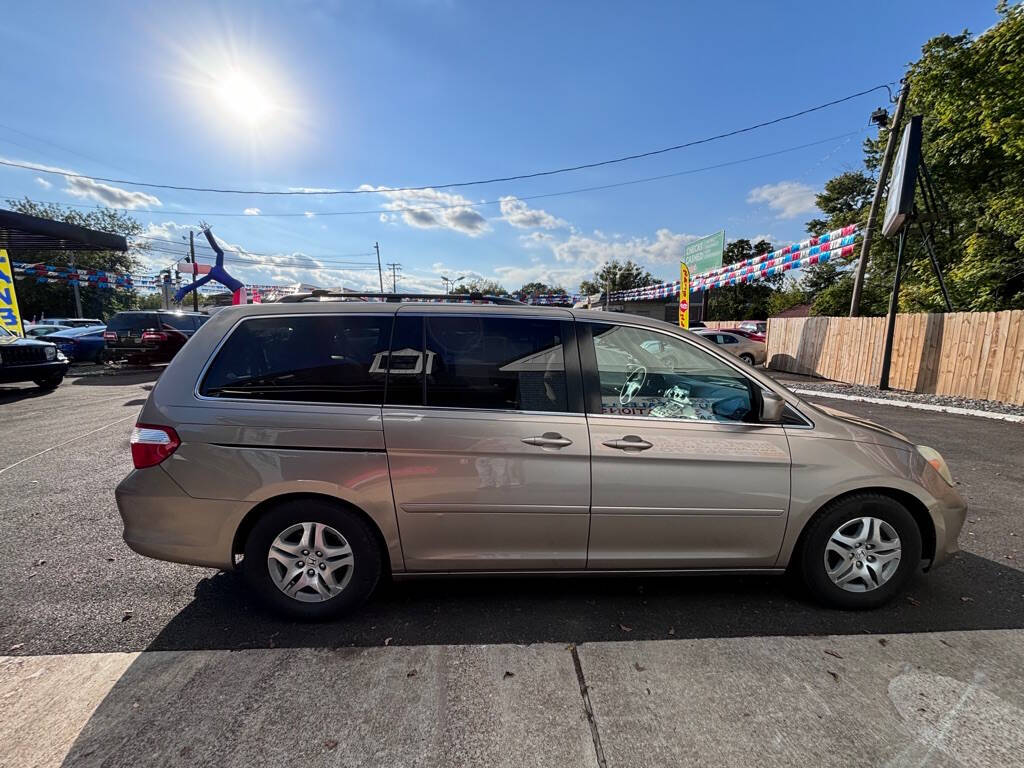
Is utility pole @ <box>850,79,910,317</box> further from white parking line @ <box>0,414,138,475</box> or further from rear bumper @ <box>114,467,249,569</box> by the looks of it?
white parking line @ <box>0,414,138,475</box>

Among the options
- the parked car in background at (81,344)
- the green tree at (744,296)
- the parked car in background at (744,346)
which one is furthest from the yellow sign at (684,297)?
the green tree at (744,296)

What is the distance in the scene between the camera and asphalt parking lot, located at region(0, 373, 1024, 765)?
1.80 metres

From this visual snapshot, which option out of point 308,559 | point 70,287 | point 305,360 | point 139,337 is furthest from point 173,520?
point 70,287

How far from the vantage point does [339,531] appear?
246cm

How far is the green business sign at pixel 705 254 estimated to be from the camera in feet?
63.6

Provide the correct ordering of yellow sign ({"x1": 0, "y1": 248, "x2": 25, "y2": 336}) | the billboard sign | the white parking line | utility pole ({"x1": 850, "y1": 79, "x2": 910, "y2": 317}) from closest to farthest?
the white parking line → the billboard sign → utility pole ({"x1": 850, "y1": 79, "x2": 910, "y2": 317}) → yellow sign ({"x1": 0, "y1": 248, "x2": 25, "y2": 336})

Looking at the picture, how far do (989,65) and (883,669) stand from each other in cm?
1781

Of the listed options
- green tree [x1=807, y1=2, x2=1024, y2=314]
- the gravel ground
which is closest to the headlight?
the gravel ground

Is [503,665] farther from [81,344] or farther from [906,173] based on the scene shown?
[81,344]

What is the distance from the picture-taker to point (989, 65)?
12.2m

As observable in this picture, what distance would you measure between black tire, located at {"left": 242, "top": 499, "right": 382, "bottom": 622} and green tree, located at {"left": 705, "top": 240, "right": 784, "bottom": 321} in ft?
173

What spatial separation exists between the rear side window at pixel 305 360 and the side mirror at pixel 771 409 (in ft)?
6.88

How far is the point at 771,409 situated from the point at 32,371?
13648mm

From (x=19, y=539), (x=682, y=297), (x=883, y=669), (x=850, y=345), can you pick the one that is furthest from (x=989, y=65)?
(x=19, y=539)
